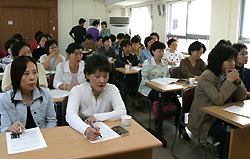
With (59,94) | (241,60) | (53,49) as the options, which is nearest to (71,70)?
(59,94)

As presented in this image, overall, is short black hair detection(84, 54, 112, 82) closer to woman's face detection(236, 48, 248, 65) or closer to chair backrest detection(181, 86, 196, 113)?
chair backrest detection(181, 86, 196, 113)

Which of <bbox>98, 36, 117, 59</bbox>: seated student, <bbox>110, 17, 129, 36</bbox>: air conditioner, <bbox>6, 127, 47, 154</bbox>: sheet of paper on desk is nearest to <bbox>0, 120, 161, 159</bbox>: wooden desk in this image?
<bbox>6, 127, 47, 154</bbox>: sheet of paper on desk

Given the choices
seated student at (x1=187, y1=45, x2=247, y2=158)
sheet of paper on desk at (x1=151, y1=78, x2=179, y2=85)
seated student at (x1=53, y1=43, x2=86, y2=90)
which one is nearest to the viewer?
seated student at (x1=187, y1=45, x2=247, y2=158)

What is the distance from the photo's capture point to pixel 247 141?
2.23 metres

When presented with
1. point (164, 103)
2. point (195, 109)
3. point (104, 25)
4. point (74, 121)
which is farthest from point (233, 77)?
point (104, 25)

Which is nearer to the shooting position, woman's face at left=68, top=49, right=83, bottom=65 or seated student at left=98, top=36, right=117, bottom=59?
woman's face at left=68, top=49, right=83, bottom=65

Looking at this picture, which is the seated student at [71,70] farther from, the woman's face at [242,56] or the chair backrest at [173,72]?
the woman's face at [242,56]

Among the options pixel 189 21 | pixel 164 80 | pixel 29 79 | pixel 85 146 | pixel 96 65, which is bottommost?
pixel 85 146

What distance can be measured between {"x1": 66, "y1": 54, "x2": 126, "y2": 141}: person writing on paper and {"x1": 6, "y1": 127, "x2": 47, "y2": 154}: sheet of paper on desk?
283mm

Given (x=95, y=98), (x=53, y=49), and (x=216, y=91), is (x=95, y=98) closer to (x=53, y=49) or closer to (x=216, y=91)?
(x=216, y=91)

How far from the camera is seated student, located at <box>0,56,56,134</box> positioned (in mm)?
1882

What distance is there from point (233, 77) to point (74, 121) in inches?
65.6

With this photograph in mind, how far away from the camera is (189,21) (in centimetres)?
736

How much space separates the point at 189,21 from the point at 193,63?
3.80 m
